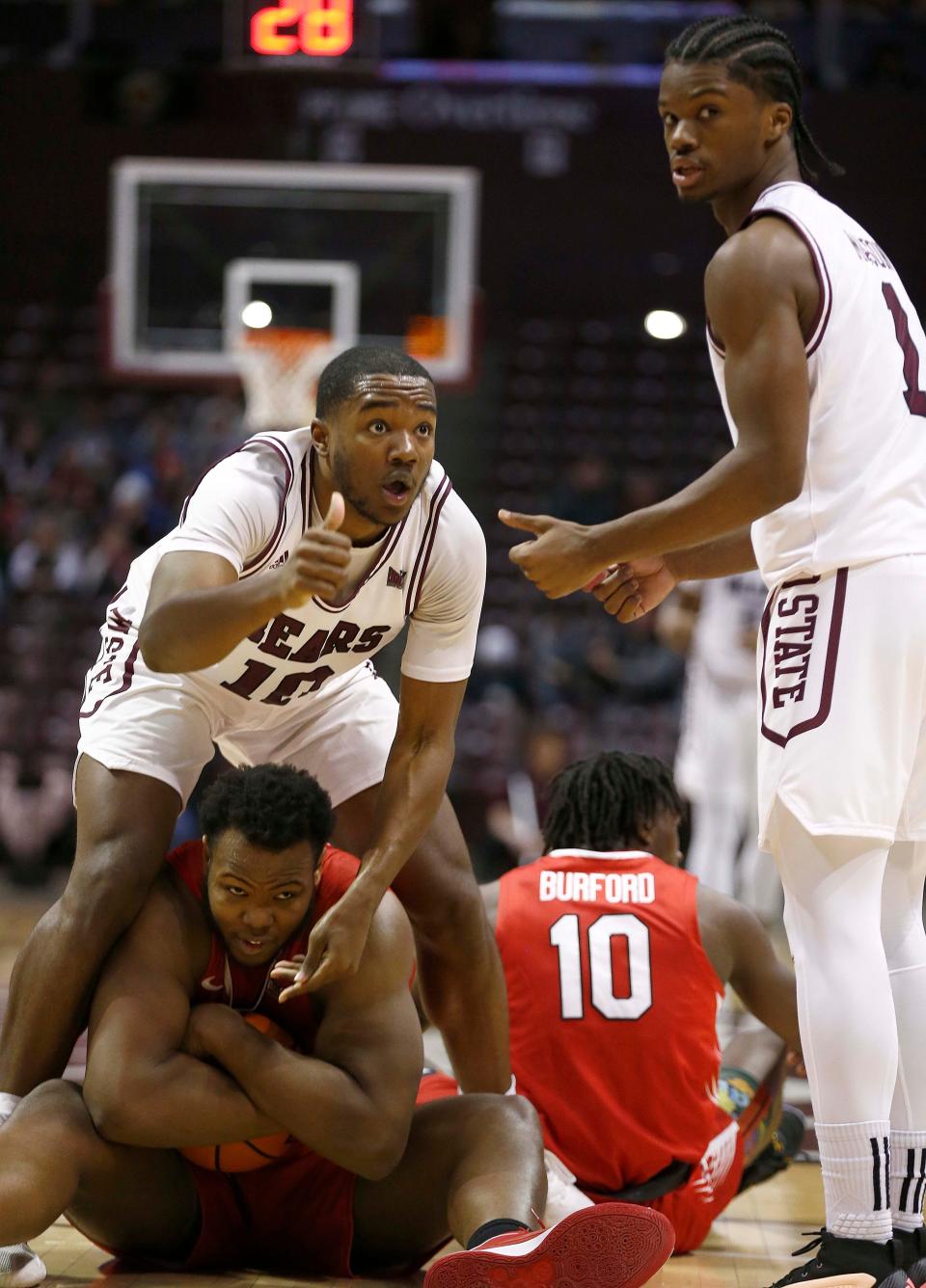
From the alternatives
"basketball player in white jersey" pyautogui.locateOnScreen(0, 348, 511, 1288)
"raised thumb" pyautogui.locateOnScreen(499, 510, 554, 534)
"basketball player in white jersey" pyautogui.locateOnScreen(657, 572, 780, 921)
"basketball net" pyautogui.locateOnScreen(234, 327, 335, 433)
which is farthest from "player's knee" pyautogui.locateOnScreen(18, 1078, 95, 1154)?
"basketball net" pyautogui.locateOnScreen(234, 327, 335, 433)

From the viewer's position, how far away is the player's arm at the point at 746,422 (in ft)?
10.0

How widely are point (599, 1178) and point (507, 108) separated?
13668 millimetres

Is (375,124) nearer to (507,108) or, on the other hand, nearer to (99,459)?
(507,108)

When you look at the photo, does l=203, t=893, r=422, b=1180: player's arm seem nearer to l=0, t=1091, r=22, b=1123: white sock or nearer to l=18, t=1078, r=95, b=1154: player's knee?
l=18, t=1078, r=95, b=1154: player's knee

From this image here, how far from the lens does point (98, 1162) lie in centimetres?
329

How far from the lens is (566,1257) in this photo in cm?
283

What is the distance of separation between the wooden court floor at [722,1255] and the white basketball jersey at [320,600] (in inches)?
49.4

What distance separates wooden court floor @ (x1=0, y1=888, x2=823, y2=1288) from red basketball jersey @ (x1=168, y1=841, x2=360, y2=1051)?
1.73ft

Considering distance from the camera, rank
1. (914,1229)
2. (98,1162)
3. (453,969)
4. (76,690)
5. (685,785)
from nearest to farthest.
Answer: (914,1229), (98,1162), (453,969), (685,785), (76,690)

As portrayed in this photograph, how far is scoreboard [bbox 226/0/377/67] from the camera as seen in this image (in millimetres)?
11859

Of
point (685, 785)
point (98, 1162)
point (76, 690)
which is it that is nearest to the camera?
point (98, 1162)

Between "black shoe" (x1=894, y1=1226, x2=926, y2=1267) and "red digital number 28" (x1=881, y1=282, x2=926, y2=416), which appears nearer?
"black shoe" (x1=894, y1=1226, x2=926, y2=1267)

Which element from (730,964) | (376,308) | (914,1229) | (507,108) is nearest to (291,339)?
(376,308)

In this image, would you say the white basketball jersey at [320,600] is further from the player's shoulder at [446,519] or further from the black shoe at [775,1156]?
the black shoe at [775,1156]
